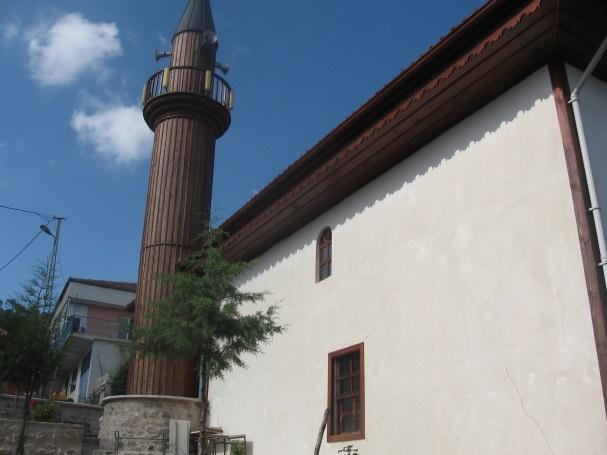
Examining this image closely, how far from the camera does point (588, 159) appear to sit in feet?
26.3

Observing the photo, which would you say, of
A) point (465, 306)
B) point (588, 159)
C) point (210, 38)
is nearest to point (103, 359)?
point (210, 38)

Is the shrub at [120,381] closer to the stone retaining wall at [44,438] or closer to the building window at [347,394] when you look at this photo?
the stone retaining wall at [44,438]

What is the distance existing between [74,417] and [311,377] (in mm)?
10456

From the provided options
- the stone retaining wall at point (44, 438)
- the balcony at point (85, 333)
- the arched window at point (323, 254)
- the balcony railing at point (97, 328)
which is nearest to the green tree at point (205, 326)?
the arched window at point (323, 254)

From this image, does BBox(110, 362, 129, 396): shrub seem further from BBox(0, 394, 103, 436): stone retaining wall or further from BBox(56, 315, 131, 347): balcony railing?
BBox(56, 315, 131, 347): balcony railing

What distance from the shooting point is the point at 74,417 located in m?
19.8

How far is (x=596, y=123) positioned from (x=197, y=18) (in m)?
14.1

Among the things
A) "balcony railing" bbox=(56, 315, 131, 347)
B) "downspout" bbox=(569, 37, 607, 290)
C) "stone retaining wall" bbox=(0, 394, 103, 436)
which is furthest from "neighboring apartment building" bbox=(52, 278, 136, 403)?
"downspout" bbox=(569, 37, 607, 290)

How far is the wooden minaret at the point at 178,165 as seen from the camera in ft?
54.0

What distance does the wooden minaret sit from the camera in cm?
1645

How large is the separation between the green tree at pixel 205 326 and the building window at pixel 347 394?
49.2 inches

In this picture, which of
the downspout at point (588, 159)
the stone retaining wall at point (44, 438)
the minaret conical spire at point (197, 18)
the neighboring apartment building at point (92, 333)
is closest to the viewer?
the downspout at point (588, 159)

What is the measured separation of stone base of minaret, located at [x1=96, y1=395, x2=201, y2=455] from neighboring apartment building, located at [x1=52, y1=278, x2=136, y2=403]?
327 inches

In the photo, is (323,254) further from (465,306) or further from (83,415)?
(83,415)
